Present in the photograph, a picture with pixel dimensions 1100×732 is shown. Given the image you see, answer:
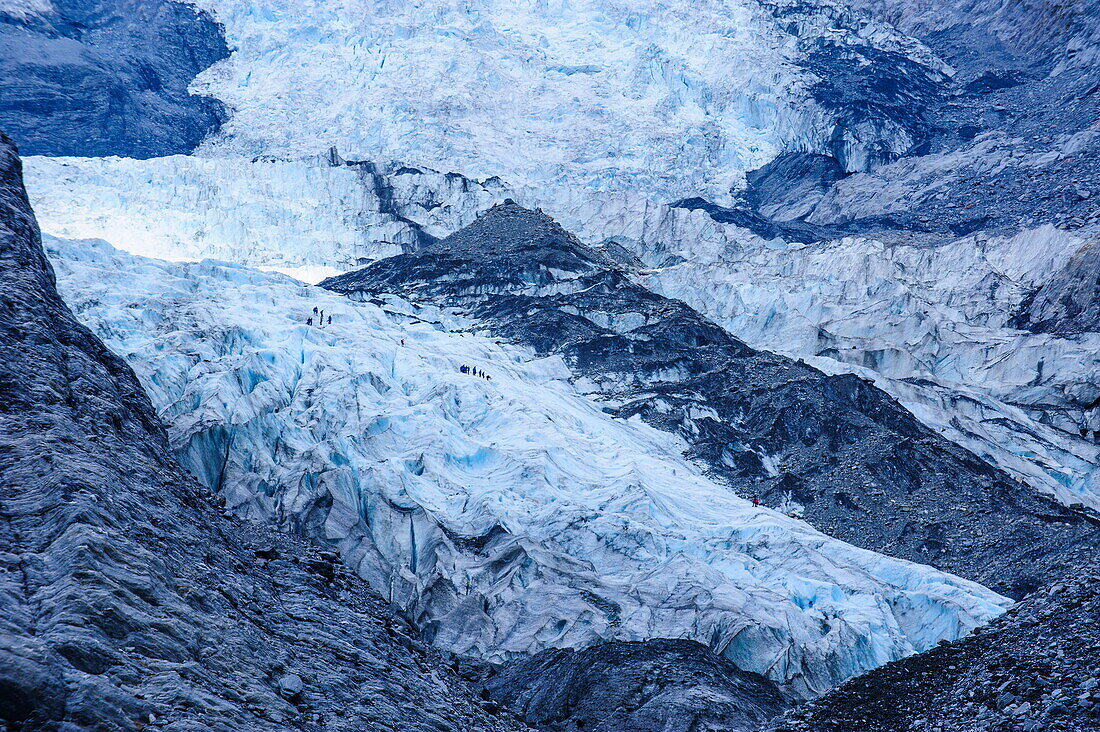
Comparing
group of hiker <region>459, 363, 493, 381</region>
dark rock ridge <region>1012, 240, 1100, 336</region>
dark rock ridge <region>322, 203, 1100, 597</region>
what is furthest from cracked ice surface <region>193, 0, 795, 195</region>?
group of hiker <region>459, 363, 493, 381</region>

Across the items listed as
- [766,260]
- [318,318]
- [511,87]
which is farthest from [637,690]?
[511,87]

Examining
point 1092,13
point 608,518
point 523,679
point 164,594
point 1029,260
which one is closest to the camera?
point 164,594

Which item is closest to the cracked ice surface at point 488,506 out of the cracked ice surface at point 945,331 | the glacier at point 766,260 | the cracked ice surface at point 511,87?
the cracked ice surface at point 945,331

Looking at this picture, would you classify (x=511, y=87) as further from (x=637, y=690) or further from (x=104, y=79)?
(x=637, y=690)

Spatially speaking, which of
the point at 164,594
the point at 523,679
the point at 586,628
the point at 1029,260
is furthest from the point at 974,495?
the point at 1029,260

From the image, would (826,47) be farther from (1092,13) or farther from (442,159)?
(442,159)

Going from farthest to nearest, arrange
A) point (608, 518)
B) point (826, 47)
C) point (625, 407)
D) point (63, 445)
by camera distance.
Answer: point (826, 47) < point (625, 407) < point (608, 518) < point (63, 445)

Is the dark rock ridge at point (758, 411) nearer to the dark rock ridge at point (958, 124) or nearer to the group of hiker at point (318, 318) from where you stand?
the group of hiker at point (318, 318)
